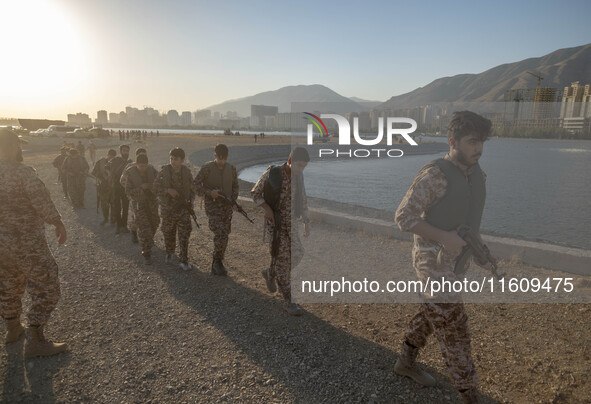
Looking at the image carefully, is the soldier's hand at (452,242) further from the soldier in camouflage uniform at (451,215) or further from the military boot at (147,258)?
the military boot at (147,258)

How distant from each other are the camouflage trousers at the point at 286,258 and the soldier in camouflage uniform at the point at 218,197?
132 centimetres

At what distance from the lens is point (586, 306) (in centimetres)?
413

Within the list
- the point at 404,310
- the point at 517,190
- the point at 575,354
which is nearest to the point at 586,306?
the point at 575,354

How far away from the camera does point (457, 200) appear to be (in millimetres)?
2240

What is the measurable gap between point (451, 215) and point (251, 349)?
2253 millimetres

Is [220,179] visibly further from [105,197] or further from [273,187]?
[105,197]

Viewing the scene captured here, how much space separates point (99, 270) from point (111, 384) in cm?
301

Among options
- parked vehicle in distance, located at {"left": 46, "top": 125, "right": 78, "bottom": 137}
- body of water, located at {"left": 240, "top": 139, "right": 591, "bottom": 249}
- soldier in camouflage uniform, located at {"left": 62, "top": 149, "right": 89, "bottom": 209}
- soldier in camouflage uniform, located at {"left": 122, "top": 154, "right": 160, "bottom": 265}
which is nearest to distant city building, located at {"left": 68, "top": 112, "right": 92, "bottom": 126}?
parked vehicle in distance, located at {"left": 46, "top": 125, "right": 78, "bottom": 137}

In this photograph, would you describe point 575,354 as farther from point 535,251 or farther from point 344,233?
point 344,233

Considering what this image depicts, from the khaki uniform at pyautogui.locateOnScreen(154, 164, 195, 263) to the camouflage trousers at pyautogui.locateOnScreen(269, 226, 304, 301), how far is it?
1.93 meters

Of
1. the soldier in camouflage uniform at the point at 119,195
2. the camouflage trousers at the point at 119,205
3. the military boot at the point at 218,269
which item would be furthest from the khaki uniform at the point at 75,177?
the military boot at the point at 218,269

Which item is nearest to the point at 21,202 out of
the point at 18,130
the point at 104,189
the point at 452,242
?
the point at 452,242

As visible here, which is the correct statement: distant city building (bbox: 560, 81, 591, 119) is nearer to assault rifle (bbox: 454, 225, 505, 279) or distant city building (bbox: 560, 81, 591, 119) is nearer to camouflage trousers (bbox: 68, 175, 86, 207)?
camouflage trousers (bbox: 68, 175, 86, 207)

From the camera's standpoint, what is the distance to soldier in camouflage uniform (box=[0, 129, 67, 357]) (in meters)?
2.90
